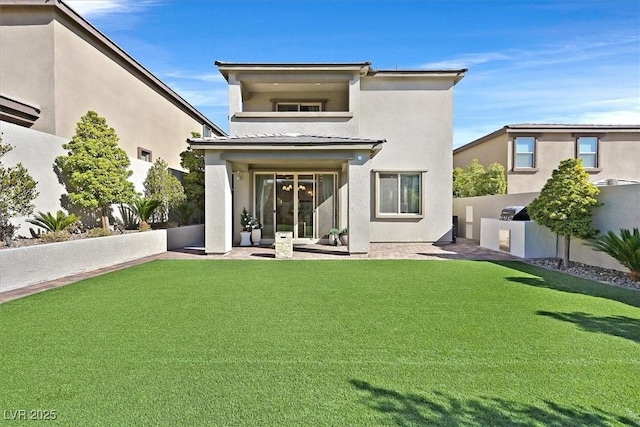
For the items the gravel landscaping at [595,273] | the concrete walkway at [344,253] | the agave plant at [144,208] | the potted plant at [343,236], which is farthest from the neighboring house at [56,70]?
the gravel landscaping at [595,273]

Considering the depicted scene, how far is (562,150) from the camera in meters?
21.6

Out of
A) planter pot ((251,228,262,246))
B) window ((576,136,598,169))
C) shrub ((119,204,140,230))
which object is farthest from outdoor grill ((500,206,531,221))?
shrub ((119,204,140,230))

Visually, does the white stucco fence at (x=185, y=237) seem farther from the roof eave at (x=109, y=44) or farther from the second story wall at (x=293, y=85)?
the roof eave at (x=109, y=44)

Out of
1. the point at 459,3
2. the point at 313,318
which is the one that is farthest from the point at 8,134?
the point at 459,3

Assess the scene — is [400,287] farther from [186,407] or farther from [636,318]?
[186,407]

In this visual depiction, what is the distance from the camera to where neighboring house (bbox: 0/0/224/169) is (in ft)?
41.2

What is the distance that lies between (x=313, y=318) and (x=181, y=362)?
2.32 metres

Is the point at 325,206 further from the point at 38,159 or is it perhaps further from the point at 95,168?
the point at 38,159

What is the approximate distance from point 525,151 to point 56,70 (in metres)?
25.0

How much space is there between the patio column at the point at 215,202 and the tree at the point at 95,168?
3.06m

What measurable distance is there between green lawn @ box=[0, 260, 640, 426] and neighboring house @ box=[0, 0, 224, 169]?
848cm

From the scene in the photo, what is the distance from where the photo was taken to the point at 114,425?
305 centimetres

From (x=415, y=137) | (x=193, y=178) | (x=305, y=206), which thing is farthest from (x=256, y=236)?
(x=415, y=137)

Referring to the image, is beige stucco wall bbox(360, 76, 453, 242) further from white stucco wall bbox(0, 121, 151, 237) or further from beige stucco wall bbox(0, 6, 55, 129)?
beige stucco wall bbox(0, 6, 55, 129)
